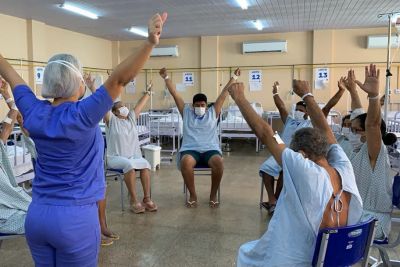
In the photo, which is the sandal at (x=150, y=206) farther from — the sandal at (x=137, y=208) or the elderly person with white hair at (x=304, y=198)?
the elderly person with white hair at (x=304, y=198)

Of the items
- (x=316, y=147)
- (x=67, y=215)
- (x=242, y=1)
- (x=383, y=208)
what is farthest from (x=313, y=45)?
(x=67, y=215)

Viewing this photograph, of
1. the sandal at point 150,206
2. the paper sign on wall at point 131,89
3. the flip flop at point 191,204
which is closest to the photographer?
the sandal at point 150,206

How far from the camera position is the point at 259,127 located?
1.65 meters

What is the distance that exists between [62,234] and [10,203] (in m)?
1.28

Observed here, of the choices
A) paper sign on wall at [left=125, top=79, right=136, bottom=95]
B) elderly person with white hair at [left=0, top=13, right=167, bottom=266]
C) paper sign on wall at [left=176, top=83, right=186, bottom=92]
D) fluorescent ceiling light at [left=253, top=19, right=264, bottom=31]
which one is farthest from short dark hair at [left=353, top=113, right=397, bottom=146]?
paper sign on wall at [left=125, top=79, right=136, bottom=95]

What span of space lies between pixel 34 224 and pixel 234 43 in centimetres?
863

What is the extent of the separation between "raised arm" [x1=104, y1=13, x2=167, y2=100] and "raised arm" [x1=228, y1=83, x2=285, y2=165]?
640mm

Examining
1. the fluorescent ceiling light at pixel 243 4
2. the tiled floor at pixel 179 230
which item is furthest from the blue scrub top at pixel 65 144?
the fluorescent ceiling light at pixel 243 4

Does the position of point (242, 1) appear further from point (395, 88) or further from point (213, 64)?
point (395, 88)

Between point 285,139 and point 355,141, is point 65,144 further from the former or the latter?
point 285,139

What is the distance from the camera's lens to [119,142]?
399 cm

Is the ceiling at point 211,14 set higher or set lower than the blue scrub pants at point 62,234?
higher

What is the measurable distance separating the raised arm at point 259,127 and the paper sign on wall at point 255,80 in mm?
7661

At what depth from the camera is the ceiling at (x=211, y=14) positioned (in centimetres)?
612
